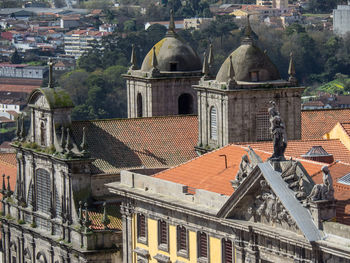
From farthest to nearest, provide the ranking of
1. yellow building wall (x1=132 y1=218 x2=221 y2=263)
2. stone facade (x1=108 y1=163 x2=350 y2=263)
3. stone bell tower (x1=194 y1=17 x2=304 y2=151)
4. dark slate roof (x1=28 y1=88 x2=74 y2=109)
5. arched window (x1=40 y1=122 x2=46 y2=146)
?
arched window (x1=40 y1=122 x2=46 y2=146)
dark slate roof (x1=28 y1=88 x2=74 y2=109)
stone bell tower (x1=194 y1=17 x2=304 y2=151)
yellow building wall (x1=132 y1=218 x2=221 y2=263)
stone facade (x1=108 y1=163 x2=350 y2=263)

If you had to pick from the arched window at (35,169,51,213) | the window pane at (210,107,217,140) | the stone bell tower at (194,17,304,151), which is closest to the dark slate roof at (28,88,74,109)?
the arched window at (35,169,51,213)

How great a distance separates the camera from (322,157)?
71688mm

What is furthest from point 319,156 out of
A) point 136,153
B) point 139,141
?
point 139,141

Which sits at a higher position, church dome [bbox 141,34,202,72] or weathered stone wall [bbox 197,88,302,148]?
church dome [bbox 141,34,202,72]

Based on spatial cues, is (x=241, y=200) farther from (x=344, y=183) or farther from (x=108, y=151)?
(x=108, y=151)

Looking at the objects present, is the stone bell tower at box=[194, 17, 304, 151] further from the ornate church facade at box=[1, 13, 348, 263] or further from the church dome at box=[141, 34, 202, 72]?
the church dome at box=[141, 34, 202, 72]

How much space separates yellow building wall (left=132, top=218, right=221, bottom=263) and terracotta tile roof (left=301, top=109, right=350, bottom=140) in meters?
18.2

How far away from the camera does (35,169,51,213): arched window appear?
90125 mm

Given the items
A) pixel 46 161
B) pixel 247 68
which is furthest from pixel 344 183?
pixel 46 161

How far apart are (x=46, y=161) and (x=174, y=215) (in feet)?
65.4

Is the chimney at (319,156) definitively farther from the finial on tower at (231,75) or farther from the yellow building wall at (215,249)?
the finial on tower at (231,75)

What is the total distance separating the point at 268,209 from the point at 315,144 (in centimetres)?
1357

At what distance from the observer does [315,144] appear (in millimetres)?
75938

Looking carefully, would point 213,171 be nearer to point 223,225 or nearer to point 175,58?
point 223,225
